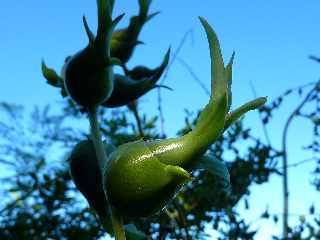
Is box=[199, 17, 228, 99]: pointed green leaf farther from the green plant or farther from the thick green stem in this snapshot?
the thick green stem

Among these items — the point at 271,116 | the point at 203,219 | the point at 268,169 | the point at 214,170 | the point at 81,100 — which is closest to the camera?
the point at 214,170

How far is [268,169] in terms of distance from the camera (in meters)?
1.97

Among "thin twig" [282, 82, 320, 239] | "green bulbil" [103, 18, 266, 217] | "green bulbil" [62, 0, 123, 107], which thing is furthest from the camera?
"thin twig" [282, 82, 320, 239]

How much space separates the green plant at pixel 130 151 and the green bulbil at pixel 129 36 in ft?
0.35

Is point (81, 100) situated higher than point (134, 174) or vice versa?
point (81, 100)

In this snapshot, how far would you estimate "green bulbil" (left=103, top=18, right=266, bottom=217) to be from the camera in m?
0.74

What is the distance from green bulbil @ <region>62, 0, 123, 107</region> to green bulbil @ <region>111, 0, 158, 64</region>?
0.14m

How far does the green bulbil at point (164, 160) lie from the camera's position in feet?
2.43

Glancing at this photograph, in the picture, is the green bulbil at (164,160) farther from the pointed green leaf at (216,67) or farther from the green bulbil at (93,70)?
the green bulbil at (93,70)

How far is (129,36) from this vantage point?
1.14 meters

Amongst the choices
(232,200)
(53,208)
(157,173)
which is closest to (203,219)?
(232,200)

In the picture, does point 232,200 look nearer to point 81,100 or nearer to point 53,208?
point 53,208

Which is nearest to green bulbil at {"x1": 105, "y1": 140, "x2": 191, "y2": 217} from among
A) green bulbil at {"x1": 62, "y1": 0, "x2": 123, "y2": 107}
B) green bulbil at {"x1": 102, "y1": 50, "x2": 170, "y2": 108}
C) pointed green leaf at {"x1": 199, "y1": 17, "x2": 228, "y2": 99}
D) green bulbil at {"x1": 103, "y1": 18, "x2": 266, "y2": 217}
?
green bulbil at {"x1": 103, "y1": 18, "x2": 266, "y2": 217}

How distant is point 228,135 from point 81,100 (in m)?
1.21
